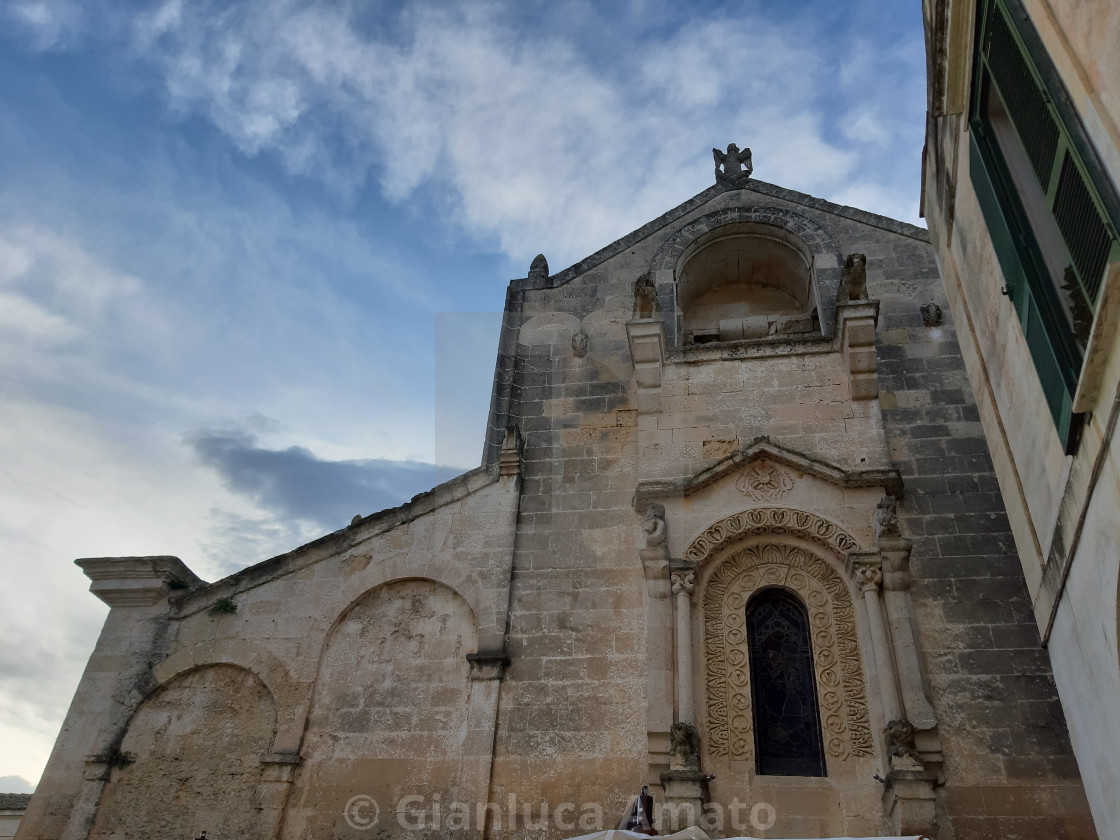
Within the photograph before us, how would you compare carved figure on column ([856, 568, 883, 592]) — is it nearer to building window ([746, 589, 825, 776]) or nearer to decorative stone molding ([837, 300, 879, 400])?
building window ([746, 589, 825, 776])

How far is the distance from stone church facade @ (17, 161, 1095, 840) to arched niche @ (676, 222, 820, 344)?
1.51 m

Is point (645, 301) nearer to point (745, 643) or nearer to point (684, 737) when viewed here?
point (745, 643)

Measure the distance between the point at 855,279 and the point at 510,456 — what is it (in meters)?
4.55

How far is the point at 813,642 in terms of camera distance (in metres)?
8.76

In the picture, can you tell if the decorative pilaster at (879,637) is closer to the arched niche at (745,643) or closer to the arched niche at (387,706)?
the arched niche at (745,643)

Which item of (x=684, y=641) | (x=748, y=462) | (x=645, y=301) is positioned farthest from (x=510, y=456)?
(x=684, y=641)

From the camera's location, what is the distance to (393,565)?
9.80m

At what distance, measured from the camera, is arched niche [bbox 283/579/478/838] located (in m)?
8.40

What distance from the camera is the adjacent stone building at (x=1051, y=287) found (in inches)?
188

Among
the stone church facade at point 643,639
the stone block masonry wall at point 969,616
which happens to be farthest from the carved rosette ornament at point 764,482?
the stone block masonry wall at point 969,616

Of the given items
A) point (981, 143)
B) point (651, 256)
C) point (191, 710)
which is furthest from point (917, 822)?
point (651, 256)

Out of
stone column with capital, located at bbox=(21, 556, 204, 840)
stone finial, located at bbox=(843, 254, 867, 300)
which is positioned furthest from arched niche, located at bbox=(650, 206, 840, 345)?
stone column with capital, located at bbox=(21, 556, 204, 840)

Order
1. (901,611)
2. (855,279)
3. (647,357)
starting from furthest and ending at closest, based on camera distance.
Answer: (647,357)
(855,279)
(901,611)

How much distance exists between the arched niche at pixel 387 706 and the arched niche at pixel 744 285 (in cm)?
545
